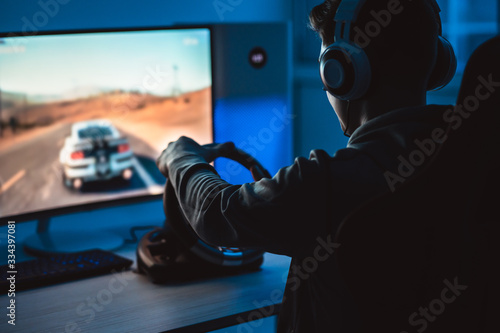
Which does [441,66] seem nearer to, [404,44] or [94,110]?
[404,44]

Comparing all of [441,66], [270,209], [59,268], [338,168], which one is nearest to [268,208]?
[270,209]

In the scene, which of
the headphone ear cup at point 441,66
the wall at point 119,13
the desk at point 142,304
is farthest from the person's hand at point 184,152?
the wall at point 119,13

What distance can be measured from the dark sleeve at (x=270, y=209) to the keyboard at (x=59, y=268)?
0.43 meters

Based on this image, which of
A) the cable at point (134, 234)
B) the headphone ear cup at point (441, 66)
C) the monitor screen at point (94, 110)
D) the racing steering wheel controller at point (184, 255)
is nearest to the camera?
the headphone ear cup at point (441, 66)

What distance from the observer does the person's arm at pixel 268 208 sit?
2.72 ft

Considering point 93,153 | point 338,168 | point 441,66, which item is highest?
point 441,66

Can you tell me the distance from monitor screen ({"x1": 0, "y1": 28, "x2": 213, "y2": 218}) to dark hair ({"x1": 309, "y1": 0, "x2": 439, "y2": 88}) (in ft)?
2.40

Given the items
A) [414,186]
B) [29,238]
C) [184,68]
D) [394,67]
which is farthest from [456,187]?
[29,238]

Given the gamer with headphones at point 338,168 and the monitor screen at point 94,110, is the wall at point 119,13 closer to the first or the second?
the monitor screen at point 94,110

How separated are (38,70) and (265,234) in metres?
0.78

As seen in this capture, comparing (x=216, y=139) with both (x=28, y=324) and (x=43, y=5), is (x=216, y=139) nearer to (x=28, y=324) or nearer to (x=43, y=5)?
(x=43, y=5)

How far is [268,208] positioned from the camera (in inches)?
33.5

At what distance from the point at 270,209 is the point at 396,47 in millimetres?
297

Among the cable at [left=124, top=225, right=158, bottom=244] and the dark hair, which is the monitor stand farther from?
the dark hair
